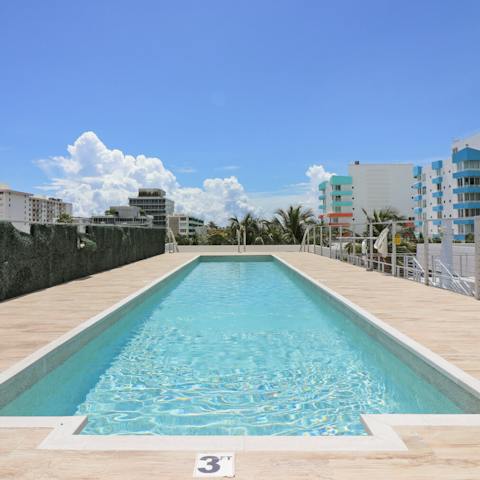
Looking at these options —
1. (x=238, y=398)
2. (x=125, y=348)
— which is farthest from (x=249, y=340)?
(x=238, y=398)

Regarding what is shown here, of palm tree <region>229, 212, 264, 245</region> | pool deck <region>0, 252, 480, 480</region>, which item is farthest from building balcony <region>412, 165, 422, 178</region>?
pool deck <region>0, 252, 480, 480</region>

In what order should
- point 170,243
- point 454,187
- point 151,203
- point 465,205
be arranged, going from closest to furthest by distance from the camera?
point 170,243 → point 465,205 → point 454,187 → point 151,203

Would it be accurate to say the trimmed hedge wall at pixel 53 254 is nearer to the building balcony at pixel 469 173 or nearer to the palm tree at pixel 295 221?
the palm tree at pixel 295 221

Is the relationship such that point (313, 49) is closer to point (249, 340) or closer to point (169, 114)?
point (169, 114)

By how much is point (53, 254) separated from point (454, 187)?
5638cm

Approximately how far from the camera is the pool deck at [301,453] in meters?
1.98

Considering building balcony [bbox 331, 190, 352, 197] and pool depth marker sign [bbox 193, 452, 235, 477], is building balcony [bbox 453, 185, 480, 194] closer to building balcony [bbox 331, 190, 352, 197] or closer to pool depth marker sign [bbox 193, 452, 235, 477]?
building balcony [bbox 331, 190, 352, 197]

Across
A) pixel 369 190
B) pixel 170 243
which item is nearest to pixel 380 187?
pixel 369 190

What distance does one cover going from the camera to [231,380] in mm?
4055

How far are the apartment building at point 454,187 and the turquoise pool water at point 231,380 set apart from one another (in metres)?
39.6

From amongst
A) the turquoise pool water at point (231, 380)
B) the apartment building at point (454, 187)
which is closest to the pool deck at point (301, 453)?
the turquoise pool water at point (231, 380)

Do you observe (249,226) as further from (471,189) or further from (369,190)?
(369,190)

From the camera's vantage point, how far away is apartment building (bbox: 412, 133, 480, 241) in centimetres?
4891

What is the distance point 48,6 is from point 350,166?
70.2 metres
